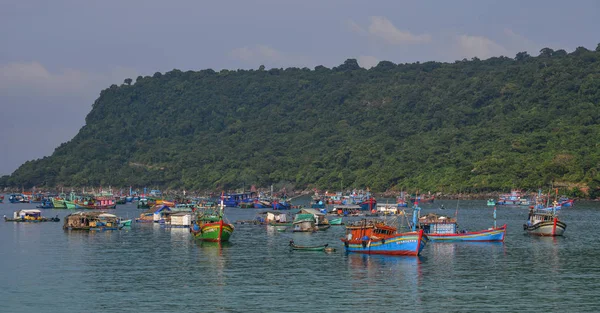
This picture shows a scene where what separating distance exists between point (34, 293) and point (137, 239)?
43376 millimetres

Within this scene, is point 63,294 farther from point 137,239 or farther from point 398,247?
point 137,239

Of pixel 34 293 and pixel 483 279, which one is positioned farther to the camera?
pixel 483 279

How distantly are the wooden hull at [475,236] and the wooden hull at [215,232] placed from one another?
980 inches

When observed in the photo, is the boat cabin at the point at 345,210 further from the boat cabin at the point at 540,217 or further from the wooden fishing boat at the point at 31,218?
the wooden fishing boat at the point at 31,218

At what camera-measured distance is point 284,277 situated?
2931 inches

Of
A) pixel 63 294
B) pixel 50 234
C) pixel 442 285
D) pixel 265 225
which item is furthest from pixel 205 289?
pixel 265 225

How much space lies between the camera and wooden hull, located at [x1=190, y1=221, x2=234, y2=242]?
100 metres

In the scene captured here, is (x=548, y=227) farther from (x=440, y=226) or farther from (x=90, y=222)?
(x=90, y=222)

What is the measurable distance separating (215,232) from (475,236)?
105 ft

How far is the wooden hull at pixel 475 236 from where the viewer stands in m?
104

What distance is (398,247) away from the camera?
85125 millimetres

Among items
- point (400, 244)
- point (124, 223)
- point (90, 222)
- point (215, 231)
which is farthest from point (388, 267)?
point (124, 223)

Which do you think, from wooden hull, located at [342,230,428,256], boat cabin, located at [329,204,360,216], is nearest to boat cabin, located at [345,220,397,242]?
wooden hull, located at [342,230,428,256]

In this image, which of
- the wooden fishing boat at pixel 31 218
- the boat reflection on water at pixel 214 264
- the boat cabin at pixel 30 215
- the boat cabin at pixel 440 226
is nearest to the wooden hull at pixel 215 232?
the boat reflection on water at pixel 214 264
